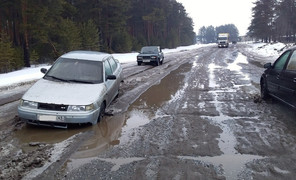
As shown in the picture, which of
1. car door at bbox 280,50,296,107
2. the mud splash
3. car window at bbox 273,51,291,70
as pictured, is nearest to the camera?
the mud splash

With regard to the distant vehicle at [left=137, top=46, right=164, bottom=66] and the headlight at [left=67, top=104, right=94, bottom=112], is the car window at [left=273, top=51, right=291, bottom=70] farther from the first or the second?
the distant vehicle at [left=137, top=46, right=164, bottom=66]

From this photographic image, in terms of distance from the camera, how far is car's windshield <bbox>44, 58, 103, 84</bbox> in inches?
261

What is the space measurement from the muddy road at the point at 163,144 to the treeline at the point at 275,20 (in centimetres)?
5862

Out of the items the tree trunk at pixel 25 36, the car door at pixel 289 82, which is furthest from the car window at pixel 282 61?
the tree trunk at pixel 25 36

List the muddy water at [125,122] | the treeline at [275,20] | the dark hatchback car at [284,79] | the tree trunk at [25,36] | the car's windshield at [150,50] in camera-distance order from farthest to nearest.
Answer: the treeline at [275,20] → the car's windshield at [150,50] → the tree trunk at [25,36] → the dark hatchback car at [284,79] → the muddy water at [125,122]

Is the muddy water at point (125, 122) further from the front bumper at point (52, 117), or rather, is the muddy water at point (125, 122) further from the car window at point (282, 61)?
the car window at point (282, 61)

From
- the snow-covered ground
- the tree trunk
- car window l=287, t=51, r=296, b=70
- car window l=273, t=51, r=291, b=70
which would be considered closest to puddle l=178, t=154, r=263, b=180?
car window l=287, t=51, r=296, b=70

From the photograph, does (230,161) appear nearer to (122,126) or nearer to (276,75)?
(122,126)

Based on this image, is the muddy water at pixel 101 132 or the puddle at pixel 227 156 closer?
the puddle at pixel 227 156

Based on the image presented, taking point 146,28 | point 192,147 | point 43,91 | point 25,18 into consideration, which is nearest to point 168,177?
point 192,147

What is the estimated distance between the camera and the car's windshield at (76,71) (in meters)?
6.64

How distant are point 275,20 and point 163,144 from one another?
230 feet

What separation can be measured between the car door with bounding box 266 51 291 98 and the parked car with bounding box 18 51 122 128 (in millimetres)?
4435

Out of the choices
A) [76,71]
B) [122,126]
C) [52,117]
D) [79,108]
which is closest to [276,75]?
[122,126]
